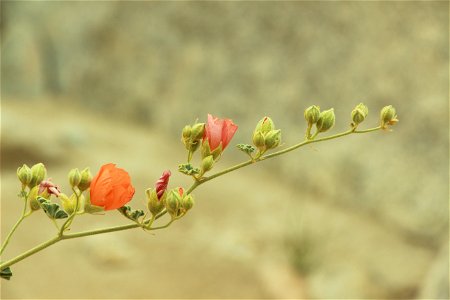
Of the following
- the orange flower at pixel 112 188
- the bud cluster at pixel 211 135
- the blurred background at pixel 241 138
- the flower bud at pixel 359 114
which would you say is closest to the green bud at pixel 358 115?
the flower bud at pixel 359 114

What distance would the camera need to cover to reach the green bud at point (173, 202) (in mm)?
546

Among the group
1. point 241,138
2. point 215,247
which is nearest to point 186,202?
point 215,247

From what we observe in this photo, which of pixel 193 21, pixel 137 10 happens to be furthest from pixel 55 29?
pixel 193 21

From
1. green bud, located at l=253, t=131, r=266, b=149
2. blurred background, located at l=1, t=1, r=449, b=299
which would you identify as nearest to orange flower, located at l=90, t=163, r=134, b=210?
green bud, located at l=253, t=131, r=266, b=149

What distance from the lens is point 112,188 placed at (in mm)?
518

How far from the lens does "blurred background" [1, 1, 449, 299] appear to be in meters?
2.26

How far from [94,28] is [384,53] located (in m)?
1.69

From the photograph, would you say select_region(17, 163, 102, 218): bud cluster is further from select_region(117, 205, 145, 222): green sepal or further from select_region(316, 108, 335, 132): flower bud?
select_region(316, 108, 335, 132): flower bud

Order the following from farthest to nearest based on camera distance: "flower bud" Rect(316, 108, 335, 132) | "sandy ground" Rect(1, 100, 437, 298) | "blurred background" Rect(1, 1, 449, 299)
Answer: "blurred background" Rect(1, 1, 449, 299)
"sandy ground" Rect(1, 100, 437, 298)
"flower bud" Rect(316, 108, 335, 132)

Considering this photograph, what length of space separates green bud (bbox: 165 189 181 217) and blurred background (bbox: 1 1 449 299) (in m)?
1.34

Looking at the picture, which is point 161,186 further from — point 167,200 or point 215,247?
point 215,247

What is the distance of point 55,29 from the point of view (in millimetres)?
3980

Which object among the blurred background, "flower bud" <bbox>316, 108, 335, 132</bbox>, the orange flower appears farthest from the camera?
the blurred background

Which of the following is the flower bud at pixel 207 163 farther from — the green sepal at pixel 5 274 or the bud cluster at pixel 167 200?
the green sepal at pixel 5 274
